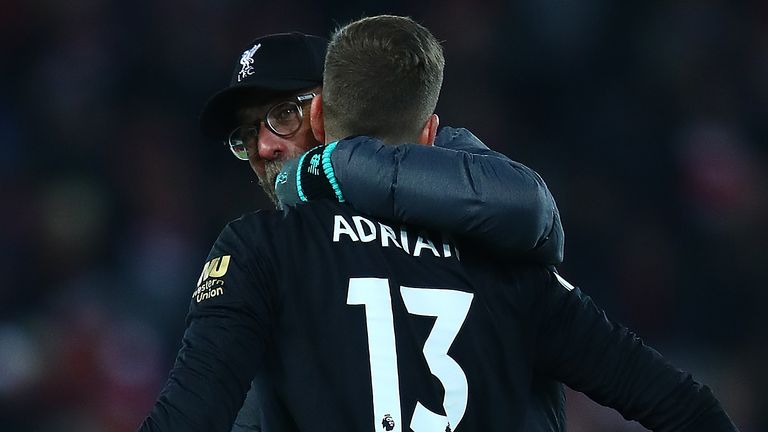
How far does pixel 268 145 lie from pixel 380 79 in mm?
703

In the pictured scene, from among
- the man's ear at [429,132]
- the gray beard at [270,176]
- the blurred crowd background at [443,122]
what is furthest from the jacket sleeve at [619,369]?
the blurred crowd background at [443,122]

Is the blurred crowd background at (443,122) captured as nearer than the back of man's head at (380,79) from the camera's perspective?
No

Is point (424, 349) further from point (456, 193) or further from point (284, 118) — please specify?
point (284, 118)

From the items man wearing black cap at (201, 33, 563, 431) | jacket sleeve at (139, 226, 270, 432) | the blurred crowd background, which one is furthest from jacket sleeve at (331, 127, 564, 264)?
the blurred crowd background

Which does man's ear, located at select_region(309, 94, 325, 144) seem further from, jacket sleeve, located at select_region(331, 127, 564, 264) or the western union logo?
the western union logo

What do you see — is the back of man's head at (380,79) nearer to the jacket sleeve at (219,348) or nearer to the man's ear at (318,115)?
the man's ear at (318,115)

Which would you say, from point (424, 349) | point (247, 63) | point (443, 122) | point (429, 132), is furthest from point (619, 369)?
point (443, 122)

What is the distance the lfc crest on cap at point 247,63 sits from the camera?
2596 mm

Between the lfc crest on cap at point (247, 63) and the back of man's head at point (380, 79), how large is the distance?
59 cm

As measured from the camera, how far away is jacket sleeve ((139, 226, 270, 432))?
5.71 ft

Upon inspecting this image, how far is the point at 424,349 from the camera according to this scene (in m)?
1.89

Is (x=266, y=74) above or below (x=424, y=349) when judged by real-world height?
above

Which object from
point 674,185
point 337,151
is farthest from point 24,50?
point 337,151

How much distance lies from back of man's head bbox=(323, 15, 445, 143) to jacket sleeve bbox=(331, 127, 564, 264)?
0.06 m
